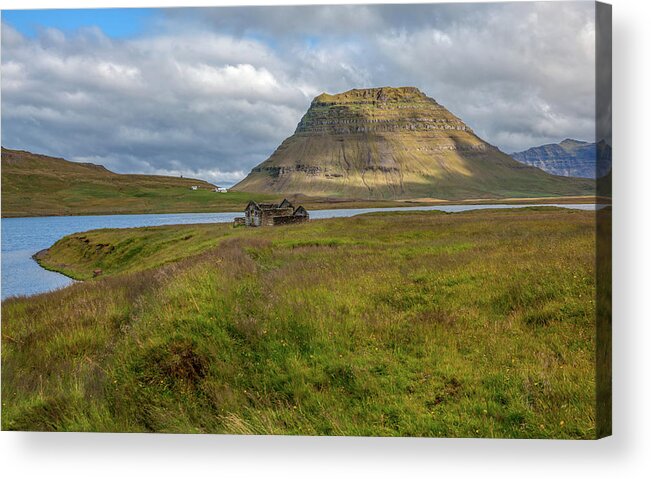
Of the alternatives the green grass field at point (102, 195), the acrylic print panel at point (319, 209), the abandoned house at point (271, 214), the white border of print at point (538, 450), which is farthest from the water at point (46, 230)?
the white border of print at point (538, 450)

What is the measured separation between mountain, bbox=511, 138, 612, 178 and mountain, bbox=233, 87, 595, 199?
22 cm

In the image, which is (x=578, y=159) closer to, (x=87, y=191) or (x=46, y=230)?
(x=46, y=230)

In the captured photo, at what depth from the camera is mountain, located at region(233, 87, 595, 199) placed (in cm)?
917

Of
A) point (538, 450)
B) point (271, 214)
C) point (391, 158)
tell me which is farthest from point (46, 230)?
point (538, 450)

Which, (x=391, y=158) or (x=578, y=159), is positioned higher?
(x=391, y=158)

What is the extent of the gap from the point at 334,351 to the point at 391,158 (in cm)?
492

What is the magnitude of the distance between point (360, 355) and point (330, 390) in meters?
0.70

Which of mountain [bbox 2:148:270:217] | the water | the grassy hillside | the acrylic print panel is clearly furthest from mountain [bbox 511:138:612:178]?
mountain [bbox 2:148:270:217]

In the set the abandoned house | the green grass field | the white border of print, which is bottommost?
the white border of print

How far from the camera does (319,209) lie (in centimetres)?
1150

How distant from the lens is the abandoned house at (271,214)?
12644 millimetres

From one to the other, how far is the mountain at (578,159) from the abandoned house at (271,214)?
236 inches

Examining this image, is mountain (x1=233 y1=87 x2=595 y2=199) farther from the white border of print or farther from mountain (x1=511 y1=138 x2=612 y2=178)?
the white border of print

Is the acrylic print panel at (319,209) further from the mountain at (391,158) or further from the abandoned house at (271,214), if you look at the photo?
the abandoned house at (271,214)
